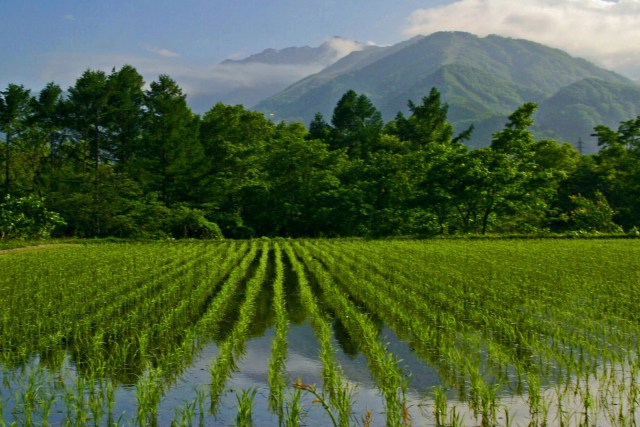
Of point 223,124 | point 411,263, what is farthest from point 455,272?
point 223,124

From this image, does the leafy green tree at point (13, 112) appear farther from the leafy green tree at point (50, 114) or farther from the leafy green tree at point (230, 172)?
the leafy green tree at point (230, 172)

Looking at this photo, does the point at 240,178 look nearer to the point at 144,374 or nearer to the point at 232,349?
the point at 232,349

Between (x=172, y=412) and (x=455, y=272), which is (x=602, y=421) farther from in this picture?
(x=455, y=272)

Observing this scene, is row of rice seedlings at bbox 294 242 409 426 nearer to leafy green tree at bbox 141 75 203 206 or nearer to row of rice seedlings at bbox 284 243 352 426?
row of rice seedlings at bbox 284 243 352 426

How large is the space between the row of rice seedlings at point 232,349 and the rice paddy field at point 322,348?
0.04m

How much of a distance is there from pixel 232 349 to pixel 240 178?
36529mm

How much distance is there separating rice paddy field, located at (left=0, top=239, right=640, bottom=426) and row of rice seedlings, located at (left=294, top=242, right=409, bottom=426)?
0.11 feet

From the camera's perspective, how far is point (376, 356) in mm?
7020

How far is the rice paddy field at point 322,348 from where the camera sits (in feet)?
17.8

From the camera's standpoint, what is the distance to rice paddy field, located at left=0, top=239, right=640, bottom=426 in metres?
5.43

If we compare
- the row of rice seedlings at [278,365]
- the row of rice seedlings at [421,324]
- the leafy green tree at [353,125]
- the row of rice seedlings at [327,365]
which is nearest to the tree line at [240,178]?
the leafy green tree at [353,125]

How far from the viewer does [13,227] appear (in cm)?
3008

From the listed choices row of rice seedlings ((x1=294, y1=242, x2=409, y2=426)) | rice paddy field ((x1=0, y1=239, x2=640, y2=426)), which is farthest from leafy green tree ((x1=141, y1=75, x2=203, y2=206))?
row of rice seedlings ((x1=294, y1=242, x2=409, y2=426))

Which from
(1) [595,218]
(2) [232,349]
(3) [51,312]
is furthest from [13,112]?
(1) [595,218]
